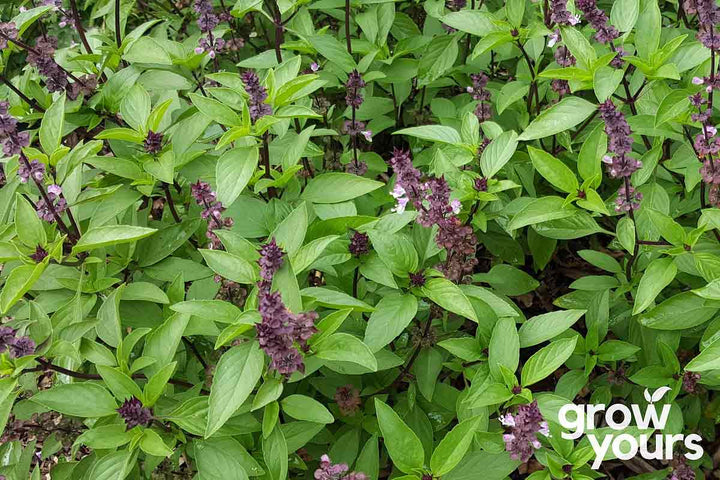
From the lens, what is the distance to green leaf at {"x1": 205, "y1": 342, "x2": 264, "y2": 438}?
1920 mm

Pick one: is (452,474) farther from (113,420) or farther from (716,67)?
(716,67)

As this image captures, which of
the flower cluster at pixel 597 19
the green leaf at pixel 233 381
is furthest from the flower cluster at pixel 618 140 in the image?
the green leaf at pixel 233 381

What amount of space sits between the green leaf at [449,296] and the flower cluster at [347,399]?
0.65 meters

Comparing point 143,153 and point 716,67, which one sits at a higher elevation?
point 716,67

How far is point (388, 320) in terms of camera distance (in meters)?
2.29

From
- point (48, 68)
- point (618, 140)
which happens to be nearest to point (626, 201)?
point (618, 140)

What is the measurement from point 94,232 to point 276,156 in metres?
0.90

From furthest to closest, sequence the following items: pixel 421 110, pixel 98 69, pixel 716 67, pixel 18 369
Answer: pixel 421 110 → pixel 98 69 → pixel 716 67 → pixel 18 369

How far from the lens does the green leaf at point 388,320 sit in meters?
2.26

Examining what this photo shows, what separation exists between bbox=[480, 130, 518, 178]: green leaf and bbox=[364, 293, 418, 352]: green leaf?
2.03 ft

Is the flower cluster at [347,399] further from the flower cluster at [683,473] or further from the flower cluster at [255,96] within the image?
the flower cluster at [683,473]

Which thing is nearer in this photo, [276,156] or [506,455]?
[506,455]

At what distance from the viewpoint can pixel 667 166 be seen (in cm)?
298

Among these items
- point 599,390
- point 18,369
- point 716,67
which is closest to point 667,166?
point 716,67
